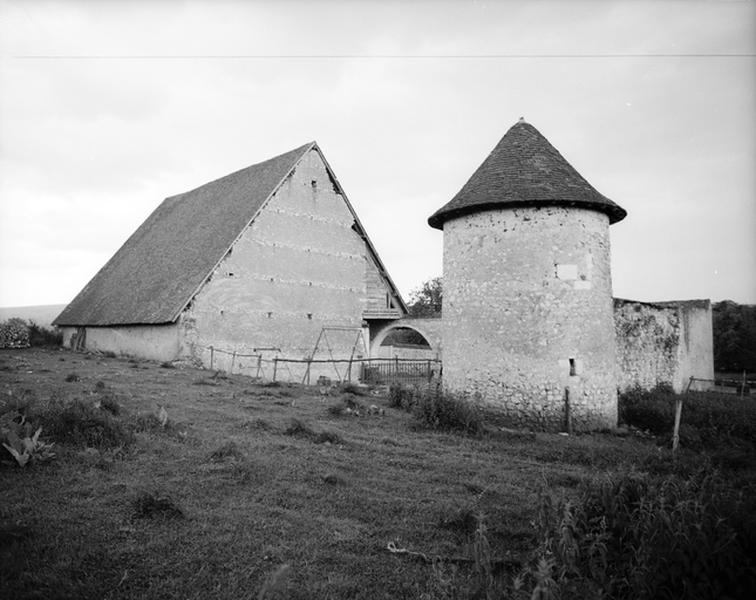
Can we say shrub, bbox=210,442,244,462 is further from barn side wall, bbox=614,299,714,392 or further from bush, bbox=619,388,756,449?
barn side wall, bbox=614,299,714,392

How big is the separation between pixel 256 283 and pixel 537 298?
42.2 ft

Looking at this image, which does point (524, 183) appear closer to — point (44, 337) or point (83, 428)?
point (83, 428)

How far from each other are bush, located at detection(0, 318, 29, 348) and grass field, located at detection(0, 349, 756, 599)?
63.6 ft

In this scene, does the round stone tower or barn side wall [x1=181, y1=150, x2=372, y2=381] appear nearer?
the round stone tower

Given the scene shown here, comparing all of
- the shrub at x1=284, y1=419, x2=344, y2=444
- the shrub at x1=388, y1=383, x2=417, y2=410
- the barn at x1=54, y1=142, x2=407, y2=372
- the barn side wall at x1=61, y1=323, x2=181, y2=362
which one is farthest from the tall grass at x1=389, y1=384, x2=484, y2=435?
the barn side wall at x1=61, y1=323, x2=181, y2=362

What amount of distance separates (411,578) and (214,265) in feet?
55.8

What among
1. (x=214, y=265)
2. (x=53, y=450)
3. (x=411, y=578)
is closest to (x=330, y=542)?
(x=411, y=578)

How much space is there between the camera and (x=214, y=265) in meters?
19.4

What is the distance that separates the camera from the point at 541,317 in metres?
11.5

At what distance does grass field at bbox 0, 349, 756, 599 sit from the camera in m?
3.95

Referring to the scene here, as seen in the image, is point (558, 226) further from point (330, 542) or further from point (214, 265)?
point (214, 265)

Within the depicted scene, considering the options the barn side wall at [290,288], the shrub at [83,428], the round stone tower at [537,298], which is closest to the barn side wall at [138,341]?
the barn side wall at [290,288]

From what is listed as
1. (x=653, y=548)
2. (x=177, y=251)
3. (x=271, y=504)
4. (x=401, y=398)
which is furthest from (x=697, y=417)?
(x=177, y=251)

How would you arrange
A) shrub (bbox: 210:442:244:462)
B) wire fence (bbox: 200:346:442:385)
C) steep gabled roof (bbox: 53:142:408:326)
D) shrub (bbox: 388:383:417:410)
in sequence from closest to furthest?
shrub (bbox: 210:442:244:462)
shrub (bbox: 388:383:417:410)
wire fence (bbox: 200:346:442:385)
steep gabled roof (bbox: 53:142:408:326)
